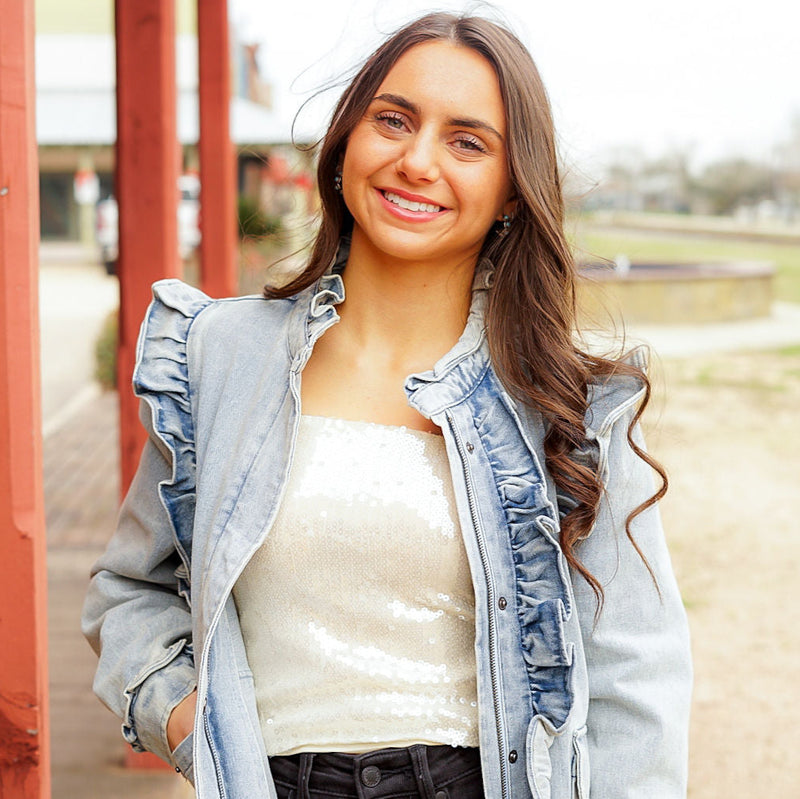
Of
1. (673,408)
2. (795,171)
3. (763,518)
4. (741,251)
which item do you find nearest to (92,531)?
(763,518)

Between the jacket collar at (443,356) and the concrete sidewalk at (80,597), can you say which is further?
the concrete sidewalk at (80,597)

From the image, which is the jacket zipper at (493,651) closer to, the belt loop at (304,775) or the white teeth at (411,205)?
the belt loop at (304,775)

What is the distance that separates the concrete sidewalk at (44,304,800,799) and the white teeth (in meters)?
0.63

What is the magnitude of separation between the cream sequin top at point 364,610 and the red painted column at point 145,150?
205cm

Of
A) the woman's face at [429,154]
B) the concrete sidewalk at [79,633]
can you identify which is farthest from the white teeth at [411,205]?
the concrete sidewalk at [79,633]

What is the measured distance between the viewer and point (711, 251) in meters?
35.0

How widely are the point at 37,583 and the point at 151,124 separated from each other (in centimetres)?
199

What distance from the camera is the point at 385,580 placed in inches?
65.1

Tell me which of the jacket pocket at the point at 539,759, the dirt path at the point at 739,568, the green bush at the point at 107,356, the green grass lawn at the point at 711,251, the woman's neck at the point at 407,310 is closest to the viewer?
the jacket pocket at the point at 539,759

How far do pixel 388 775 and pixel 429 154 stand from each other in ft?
3.00

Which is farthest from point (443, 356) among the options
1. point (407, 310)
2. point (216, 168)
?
point (216, 168)

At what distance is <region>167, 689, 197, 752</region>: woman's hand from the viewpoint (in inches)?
68.2

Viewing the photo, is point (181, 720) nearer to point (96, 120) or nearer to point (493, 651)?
point (493, 651)

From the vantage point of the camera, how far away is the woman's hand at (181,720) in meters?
1.73
